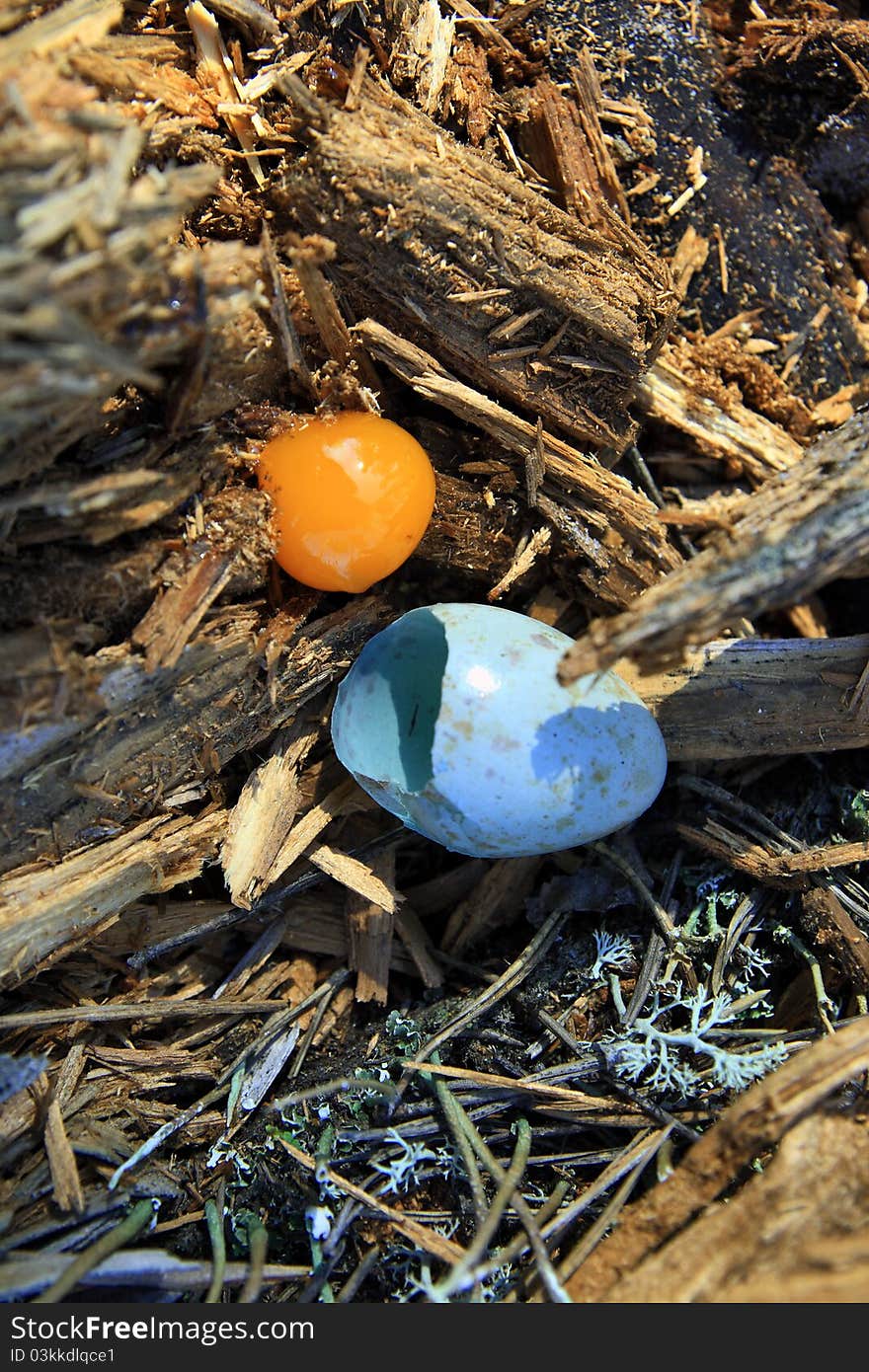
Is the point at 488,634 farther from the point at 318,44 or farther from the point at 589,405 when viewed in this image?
the point at 318,44

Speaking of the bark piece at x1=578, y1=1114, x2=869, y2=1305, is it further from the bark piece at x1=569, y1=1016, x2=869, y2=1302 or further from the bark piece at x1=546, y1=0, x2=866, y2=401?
the bark piece at x1=546, y1=0, x2=866, y2=401

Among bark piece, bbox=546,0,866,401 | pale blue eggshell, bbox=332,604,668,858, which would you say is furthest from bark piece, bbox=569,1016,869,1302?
bark piece, bbox=546,0,866,401

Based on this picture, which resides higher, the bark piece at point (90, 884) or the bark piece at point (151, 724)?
the bark piece at point (151, 724)

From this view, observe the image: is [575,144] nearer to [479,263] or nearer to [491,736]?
[479,263]

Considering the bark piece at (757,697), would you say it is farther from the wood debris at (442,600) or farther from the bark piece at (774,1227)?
the bark piece at (774,1227)

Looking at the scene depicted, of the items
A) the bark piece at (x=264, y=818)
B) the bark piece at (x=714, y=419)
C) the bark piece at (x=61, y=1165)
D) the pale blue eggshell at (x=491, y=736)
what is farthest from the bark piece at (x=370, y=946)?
the bark piece at (x=714, y=419)

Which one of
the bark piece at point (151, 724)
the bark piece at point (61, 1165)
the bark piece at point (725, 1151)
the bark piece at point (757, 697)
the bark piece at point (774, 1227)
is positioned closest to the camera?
the bark piece at point (774, 1227)
